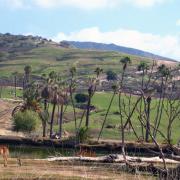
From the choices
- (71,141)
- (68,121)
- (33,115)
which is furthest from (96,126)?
(71,141)

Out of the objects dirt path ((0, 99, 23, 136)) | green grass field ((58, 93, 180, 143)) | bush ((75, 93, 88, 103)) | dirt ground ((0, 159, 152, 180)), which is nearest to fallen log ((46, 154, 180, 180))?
dirt ground ((0, 159, 152, 180))

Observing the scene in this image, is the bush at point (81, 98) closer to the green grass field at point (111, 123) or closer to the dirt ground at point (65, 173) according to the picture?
the green grass field at point (111, 123)

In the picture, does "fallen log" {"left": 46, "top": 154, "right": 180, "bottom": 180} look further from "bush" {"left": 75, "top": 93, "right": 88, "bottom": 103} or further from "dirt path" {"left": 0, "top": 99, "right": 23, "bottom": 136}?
"bush" {"left": 75, "top": 93, "right": 88, "bottom": 103}

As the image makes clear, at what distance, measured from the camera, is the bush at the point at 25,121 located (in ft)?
396

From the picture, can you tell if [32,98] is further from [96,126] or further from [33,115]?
[96,126]

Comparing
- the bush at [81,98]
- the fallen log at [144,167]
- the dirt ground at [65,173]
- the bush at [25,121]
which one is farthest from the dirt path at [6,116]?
the dirt ground at [65,173]

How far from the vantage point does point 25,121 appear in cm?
12094

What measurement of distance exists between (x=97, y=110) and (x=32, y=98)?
171ft

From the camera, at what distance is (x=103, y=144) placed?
283 feet

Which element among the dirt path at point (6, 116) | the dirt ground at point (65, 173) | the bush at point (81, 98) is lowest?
the dirt path at point (6, 116)

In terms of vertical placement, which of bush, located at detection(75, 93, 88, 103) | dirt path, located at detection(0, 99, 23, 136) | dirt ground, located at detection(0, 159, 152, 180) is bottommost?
dirt path, located at detection(0, 99, 23, 136)

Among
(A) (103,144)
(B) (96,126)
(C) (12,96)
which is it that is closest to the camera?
(A) (103,144)

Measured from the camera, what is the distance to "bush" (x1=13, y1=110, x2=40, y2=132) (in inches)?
4751

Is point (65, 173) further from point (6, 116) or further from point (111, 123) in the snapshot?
point (6, 116)
